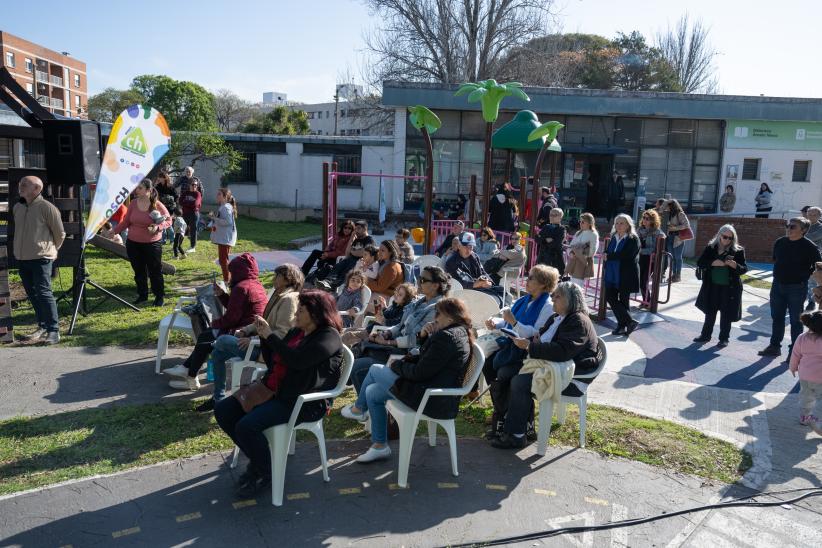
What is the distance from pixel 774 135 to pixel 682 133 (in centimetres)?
307

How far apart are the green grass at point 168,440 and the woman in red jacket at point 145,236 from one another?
375cm

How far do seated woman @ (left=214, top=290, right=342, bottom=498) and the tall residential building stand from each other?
72.0 meters

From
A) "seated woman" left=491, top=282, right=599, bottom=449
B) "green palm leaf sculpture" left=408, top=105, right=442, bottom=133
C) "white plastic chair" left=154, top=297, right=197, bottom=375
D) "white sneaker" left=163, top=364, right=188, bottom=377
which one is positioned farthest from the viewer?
"green palm leaf sculpture" left=408, top=105, right=442, bottom=133

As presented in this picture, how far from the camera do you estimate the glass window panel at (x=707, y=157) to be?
22750 mm

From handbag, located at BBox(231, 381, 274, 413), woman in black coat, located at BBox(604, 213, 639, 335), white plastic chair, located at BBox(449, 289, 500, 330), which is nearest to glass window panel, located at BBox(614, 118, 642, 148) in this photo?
woman in black coat, located at BBox(604, 213, 639, 335)

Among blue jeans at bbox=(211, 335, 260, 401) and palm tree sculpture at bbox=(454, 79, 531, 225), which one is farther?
palm tree sculpture at bbox=(454, 79, 531, 225)

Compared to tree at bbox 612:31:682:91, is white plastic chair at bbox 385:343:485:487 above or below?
below

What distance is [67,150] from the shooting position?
820 cm

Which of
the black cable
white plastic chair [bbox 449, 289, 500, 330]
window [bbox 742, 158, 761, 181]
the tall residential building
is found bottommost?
the black cable

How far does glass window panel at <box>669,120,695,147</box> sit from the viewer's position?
73.8ft

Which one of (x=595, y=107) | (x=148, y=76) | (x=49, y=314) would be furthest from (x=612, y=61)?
(x=49, y=314)

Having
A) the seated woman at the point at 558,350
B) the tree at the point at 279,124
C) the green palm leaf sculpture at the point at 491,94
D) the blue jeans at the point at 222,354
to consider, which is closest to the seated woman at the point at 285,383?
the blue jeans at the point at 222,354

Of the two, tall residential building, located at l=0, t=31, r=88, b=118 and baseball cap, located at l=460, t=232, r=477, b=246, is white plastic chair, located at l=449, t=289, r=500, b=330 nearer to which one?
baseball cap, located at l=460, t=232, r=477, b=246

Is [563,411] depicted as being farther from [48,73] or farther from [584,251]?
[48,73]
